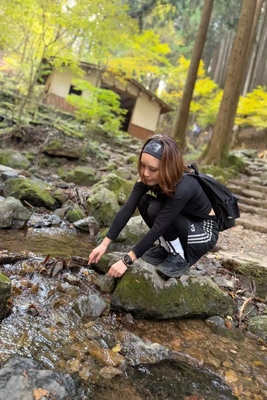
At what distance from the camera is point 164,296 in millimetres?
2541

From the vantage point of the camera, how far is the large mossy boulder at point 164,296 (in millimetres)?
2465

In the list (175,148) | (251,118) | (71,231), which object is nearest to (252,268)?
(175,148)

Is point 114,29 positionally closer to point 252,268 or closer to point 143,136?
point 252,268

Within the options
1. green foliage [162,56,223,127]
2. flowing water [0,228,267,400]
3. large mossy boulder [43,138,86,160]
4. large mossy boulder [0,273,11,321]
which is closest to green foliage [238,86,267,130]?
green foliage [162,56,223,127]

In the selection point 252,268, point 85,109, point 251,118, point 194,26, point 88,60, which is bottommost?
point 252,268

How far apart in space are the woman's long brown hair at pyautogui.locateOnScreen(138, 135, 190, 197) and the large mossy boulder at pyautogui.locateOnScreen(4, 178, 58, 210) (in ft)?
11.3

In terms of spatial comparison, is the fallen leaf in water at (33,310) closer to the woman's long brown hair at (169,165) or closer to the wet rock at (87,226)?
the woman's long brown hair at (169,165)

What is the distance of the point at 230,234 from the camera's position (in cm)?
561

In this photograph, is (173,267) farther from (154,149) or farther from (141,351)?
(154,149)

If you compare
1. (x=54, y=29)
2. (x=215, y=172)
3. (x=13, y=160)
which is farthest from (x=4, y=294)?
(x=54, y=29)

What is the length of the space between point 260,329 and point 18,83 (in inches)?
464

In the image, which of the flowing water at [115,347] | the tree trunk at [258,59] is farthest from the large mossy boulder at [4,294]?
the tree trunk at [258,59]

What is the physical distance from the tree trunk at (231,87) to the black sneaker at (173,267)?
741 cm

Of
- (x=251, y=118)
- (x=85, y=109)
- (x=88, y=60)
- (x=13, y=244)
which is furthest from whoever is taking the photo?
(x=88, y=60)
